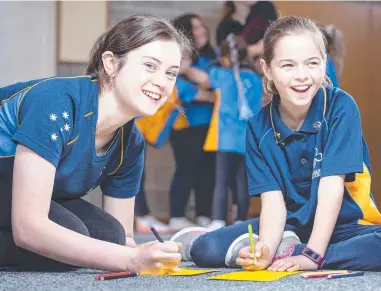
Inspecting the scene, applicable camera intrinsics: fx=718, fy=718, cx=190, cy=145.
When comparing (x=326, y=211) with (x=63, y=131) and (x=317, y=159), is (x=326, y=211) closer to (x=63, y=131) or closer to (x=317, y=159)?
(x=317, y=159)

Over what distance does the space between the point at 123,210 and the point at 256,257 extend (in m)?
0.34

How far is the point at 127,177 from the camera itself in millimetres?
1529

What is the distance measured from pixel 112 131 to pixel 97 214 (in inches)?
8.7

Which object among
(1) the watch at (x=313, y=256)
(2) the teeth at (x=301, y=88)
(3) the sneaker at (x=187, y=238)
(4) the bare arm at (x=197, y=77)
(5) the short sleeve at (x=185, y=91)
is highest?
(2) the teeth at (x=301, y=88)

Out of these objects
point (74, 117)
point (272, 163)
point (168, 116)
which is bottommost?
point (168, 116)

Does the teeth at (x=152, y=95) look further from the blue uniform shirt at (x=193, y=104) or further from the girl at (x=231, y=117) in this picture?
the blue uniform shirt at (x=193, y=104)

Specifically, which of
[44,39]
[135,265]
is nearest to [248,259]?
[135,265]

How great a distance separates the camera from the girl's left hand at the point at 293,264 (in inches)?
53.8

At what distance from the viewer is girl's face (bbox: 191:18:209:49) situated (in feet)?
11.2

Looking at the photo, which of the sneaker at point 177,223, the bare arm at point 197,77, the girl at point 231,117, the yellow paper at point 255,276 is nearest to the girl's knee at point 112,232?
the yellow paper at point 255,276

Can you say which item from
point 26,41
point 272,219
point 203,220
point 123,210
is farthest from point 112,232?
point 26,41

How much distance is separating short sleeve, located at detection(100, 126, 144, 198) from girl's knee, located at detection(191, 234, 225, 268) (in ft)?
0.63

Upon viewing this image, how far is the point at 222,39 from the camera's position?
3.43 meters

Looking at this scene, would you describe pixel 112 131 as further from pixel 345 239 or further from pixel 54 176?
pixel 345 239
